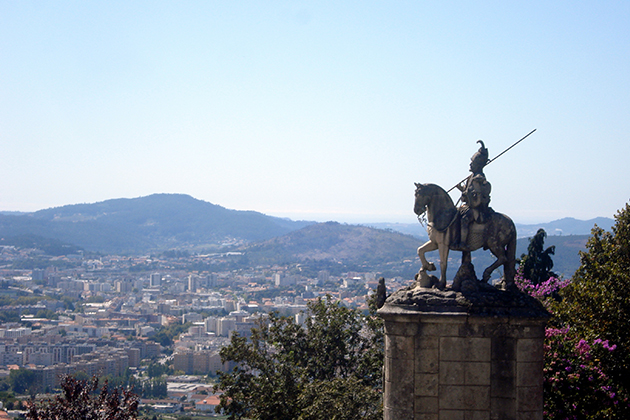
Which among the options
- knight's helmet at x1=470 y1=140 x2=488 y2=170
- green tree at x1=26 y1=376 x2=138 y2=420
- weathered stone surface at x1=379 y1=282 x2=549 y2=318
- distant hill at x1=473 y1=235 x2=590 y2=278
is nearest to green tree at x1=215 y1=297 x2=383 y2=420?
green tree at x1=26 y1=376 x2=138 y2=420

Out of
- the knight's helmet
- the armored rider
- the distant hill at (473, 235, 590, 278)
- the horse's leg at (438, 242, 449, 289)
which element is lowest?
the distant hill at (473, 235, 590, 278)

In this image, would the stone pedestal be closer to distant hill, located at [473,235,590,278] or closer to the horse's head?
the horse's head

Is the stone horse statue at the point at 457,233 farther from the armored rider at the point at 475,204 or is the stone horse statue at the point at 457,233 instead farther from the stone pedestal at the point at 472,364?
the stone pedestal at the point at 472,364

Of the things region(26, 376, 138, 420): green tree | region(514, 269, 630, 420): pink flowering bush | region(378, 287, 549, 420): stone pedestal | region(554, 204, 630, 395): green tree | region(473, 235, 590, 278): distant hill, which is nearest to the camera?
region(378, 287, 549, 420): stone pedestal

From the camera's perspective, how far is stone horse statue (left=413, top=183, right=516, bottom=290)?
9328mm

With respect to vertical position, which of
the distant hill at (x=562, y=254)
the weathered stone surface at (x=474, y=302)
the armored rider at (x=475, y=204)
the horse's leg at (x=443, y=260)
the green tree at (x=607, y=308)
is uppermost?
the armored rider at (x=475, y=204)

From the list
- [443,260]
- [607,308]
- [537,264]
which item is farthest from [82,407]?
[537,264]

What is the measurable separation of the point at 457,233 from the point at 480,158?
112cm

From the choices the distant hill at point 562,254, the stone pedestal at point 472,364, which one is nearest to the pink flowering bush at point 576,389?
the stone pedestal at point 472,364

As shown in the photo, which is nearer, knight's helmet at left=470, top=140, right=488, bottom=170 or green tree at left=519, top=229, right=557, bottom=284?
knight's helmet at left=470, top=140, right=488, bottom=170

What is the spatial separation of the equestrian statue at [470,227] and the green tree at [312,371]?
4.15 m

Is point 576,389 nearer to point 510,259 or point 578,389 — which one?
point 578,389

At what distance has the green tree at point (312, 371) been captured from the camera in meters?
12.7

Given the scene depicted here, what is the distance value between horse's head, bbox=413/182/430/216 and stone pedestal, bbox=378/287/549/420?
1522mm
